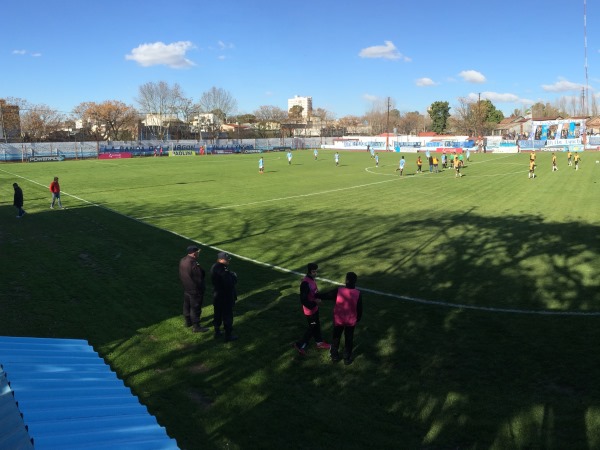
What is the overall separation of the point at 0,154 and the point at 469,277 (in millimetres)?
71986

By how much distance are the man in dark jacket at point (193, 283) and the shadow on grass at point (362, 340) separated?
468 mm

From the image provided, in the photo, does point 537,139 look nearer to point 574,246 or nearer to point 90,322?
point 574,246

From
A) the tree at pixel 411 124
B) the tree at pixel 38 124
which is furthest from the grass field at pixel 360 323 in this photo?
the tree at pixel 411 124

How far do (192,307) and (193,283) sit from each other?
55cm

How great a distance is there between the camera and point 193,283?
29.9 feet

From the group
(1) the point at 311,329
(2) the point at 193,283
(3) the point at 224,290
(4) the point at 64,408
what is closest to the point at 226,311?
(3) the point at 224,290

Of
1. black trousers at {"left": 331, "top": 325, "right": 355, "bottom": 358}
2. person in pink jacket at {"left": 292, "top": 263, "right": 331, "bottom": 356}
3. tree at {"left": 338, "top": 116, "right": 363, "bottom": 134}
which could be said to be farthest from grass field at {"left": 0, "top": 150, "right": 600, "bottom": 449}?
tree at {"left": 338, "top": 116, "right": 363, "bottom": 134}

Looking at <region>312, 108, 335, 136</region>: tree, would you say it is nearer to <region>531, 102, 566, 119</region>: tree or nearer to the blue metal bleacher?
<region>531, 102, 566, 119</region>: tree

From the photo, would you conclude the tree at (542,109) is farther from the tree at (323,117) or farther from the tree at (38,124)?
the tree at (38,124)

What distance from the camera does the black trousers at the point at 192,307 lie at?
9281 mm

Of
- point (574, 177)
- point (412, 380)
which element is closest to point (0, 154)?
point (574, 177)

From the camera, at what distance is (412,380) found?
7508mm

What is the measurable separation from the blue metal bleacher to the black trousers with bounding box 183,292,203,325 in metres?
2.71

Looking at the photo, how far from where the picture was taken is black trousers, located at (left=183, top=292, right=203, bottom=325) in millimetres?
9281
